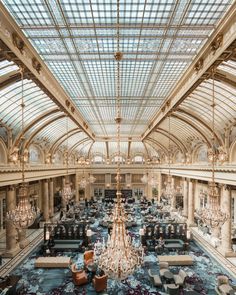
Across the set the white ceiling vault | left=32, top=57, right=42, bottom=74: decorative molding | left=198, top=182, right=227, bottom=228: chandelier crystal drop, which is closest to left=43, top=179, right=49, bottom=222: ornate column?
the white ceiling vault

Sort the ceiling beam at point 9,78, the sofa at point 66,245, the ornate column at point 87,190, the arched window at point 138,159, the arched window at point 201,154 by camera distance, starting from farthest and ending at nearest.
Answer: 1. the arched window at point 138,159
2. the ornate column at point 87,190
3. the arched window at point 201,154
4. the sofa at point 66,245
5. the ceiling beam at point 9,78

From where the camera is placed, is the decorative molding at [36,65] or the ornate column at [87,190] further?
the ornate column at [87,190]

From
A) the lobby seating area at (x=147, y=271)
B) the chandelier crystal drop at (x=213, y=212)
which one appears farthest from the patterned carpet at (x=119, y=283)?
→ the chandelier crystal drop at (x=213, y=212)

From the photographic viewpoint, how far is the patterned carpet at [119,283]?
10922mm

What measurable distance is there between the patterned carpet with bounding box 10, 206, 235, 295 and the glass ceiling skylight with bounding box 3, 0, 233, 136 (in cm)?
927

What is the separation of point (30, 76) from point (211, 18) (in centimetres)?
606

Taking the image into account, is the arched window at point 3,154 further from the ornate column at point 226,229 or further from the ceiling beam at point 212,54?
→ the ornate column at point 226,229

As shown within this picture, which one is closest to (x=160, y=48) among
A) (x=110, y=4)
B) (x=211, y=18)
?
(x=211, y=18)

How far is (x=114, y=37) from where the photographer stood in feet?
24.8

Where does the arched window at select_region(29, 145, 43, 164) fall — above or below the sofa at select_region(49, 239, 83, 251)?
above

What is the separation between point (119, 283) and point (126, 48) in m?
10.2

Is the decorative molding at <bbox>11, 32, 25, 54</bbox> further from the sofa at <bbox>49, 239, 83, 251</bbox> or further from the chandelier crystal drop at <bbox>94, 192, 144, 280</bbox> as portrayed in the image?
the sofa at <bbox>49, 239, 83, 251</bbox>

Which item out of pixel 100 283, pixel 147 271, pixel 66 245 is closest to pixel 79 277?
pixel 100 283

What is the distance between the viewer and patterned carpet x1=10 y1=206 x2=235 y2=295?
1092 cm
